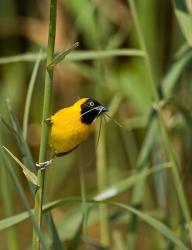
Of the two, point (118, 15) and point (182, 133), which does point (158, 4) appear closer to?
point (118, 15)

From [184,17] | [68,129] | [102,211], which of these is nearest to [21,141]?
[68,129]

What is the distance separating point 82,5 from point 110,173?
0.84 meters

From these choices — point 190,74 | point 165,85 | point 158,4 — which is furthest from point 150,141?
point 158,4

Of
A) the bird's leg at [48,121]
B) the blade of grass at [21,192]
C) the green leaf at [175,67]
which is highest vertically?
the bird's leg at [48,121]

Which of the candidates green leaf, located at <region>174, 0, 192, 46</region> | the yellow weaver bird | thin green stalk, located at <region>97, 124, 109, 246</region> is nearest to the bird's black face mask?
the yellow weaver bird

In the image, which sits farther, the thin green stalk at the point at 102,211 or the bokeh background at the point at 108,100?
the bokeh background at the point at 108,100

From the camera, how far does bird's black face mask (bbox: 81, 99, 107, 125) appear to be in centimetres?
121

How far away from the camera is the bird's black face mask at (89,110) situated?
3.96 feet

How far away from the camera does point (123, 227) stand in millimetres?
3262

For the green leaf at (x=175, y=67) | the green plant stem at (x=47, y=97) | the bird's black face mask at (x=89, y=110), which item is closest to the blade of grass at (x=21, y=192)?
the green plant stem at (x=47, y=97)

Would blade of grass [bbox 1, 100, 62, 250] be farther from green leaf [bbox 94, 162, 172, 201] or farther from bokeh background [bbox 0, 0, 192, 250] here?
bokeh background [bbox 0, 0, 192, 250]

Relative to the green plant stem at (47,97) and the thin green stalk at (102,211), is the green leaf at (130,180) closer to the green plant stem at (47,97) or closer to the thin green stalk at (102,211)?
the thin green stalk at (102,211)

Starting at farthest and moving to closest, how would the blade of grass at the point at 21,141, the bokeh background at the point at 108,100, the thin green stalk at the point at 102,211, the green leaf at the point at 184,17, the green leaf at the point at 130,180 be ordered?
the bokeh background at the point at 108,100 < the thin green stalk at the point at 102,211 < the green leaf at the point at 130,180 < the green leaf at the point at 184,17 < the blade of grass at the point at 21,141

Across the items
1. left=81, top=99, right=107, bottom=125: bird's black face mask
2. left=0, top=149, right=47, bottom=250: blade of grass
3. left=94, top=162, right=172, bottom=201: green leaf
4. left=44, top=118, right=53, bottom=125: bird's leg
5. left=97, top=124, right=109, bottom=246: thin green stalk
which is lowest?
left=97, top=124, right=109, bottom=246: thin green stalk
